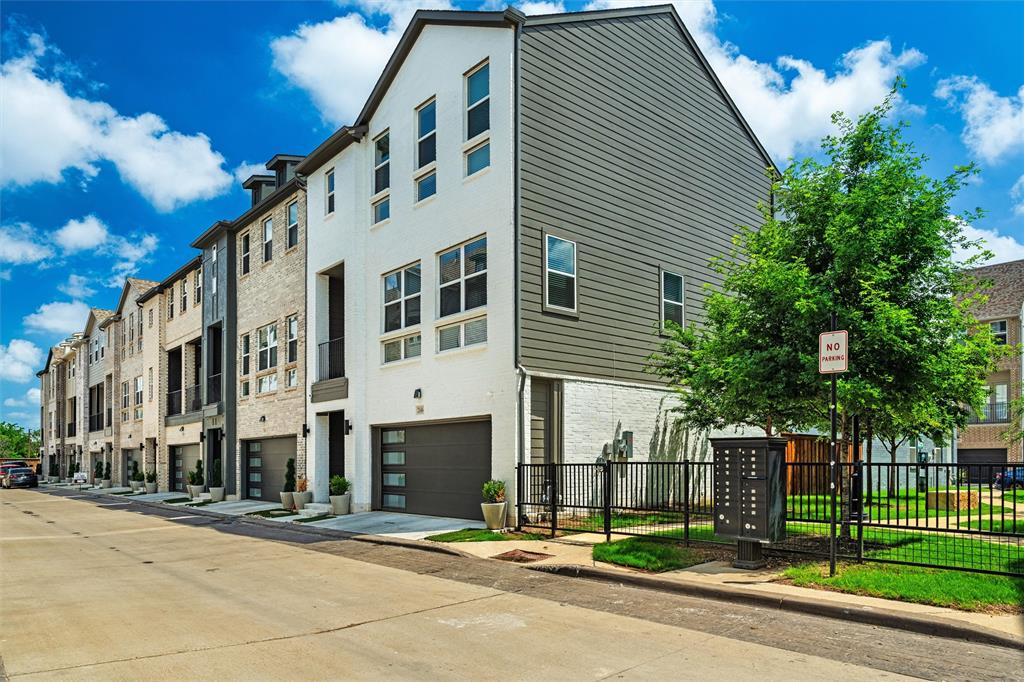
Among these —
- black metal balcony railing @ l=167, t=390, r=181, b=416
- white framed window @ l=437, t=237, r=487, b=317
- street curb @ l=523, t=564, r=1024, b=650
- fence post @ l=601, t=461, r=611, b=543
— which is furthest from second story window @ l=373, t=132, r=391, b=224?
black metal balcony railing @ l=167, t=390, r=181, b=416

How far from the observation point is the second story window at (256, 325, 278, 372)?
1066 inches

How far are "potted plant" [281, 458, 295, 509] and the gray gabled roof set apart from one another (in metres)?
9.10

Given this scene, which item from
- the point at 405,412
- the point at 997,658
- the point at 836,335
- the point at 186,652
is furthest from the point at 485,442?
the point at 997,658

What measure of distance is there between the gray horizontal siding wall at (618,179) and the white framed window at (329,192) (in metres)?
8.69

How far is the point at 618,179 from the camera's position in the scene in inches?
762

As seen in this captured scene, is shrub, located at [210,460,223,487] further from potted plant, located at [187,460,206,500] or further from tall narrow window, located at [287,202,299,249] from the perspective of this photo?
tall narrow window, located at [287,202,299,249]

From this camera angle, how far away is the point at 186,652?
23.4 feet

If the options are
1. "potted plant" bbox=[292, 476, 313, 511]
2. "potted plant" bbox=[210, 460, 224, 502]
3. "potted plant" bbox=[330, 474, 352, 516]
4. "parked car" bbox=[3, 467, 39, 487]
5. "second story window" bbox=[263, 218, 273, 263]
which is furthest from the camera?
"parked car" bbox=[3, 467, 39, 487]

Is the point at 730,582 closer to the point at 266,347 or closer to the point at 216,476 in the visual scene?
the point at 266,347

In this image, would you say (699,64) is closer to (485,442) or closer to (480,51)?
(480,51)

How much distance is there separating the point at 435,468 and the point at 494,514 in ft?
12.3

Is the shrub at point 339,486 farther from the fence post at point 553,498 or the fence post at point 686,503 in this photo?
the fence post at point 686,503

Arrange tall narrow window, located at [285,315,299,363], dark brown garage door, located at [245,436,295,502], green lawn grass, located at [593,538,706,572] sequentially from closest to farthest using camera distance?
green lawn grass, located at [593,538,706,572] → tall narrow window, located at [285,315,299,363] → dark brown garage door, located at [245,436,295,502]

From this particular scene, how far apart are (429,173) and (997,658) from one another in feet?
50.9
